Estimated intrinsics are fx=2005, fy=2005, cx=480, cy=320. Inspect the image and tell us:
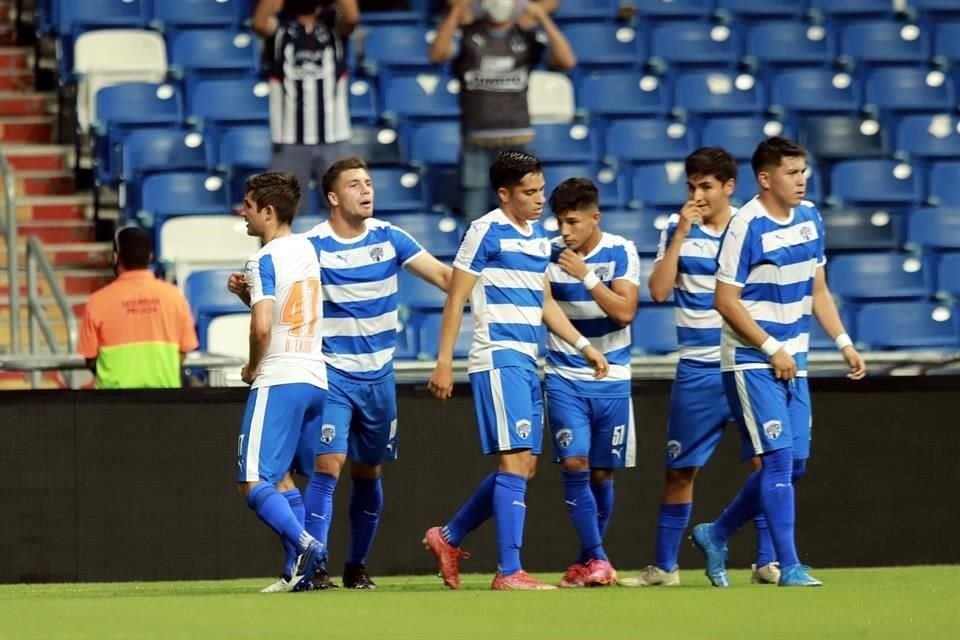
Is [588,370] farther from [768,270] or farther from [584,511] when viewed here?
[768,270]

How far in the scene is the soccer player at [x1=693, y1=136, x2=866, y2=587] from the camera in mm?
8609

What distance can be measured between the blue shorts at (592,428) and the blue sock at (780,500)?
42.0 inches

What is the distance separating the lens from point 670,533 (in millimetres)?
9641

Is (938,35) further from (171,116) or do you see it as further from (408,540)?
A: (408,540)

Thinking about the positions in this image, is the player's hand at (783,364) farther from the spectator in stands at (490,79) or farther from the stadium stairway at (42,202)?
the stadium stairway at (42,202)

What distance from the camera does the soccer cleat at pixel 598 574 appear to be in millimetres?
9344

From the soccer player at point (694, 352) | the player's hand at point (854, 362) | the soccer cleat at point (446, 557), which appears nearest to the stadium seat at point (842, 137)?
the soccer player at point (694, 352)

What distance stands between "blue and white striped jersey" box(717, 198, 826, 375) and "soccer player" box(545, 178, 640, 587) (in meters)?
0.85

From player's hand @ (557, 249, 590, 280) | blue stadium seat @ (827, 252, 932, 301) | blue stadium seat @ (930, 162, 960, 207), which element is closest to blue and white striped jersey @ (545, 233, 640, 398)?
player's hand @ (557, 249, 590, 280)

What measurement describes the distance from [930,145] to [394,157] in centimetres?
415

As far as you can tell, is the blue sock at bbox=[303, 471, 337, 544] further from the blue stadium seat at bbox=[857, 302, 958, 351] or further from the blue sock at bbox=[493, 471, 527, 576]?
the blue stadium seat at bbox=[857, 302, 958, 351]

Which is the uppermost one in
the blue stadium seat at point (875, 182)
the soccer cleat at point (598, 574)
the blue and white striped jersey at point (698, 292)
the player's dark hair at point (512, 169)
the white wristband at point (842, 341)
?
the blue stadium seat at point (875, 182)

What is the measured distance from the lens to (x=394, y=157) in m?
14.7

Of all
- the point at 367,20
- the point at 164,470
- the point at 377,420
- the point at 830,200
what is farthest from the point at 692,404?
the point at 367,20
